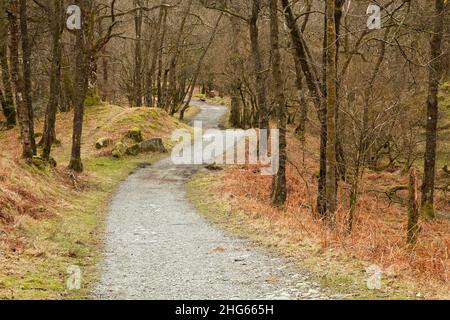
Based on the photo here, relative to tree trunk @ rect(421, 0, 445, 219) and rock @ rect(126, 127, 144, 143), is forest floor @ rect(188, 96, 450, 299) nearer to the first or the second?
tree trunk @ rect(421, 0, 445, 219)

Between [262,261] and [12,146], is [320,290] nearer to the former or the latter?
[262,261]

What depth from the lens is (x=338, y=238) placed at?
9109 mm

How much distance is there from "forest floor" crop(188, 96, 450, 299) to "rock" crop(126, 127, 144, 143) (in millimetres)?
7416

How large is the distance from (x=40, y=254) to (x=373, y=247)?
17.9 feet

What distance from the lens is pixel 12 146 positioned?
2722 cm

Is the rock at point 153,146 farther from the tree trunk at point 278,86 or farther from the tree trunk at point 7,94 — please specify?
the tree trunk at point 278,86

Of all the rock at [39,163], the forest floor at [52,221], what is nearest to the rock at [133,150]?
the forest floor at [52,221]

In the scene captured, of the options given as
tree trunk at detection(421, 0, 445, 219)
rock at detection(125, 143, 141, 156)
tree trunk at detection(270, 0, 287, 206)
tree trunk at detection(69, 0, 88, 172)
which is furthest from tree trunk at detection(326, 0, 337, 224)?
rock at detection(125, 143, 141, 156)

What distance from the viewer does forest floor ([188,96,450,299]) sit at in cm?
716

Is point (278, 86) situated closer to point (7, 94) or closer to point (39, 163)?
point (39, 163)

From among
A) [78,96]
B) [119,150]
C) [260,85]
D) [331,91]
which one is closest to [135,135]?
[119,150]

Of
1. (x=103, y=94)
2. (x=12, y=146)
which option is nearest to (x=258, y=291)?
(x=12, y=146)

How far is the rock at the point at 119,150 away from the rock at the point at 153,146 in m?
1.02

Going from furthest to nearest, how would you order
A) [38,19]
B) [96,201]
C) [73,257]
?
[38,19] < [96,201] < [73,257]
